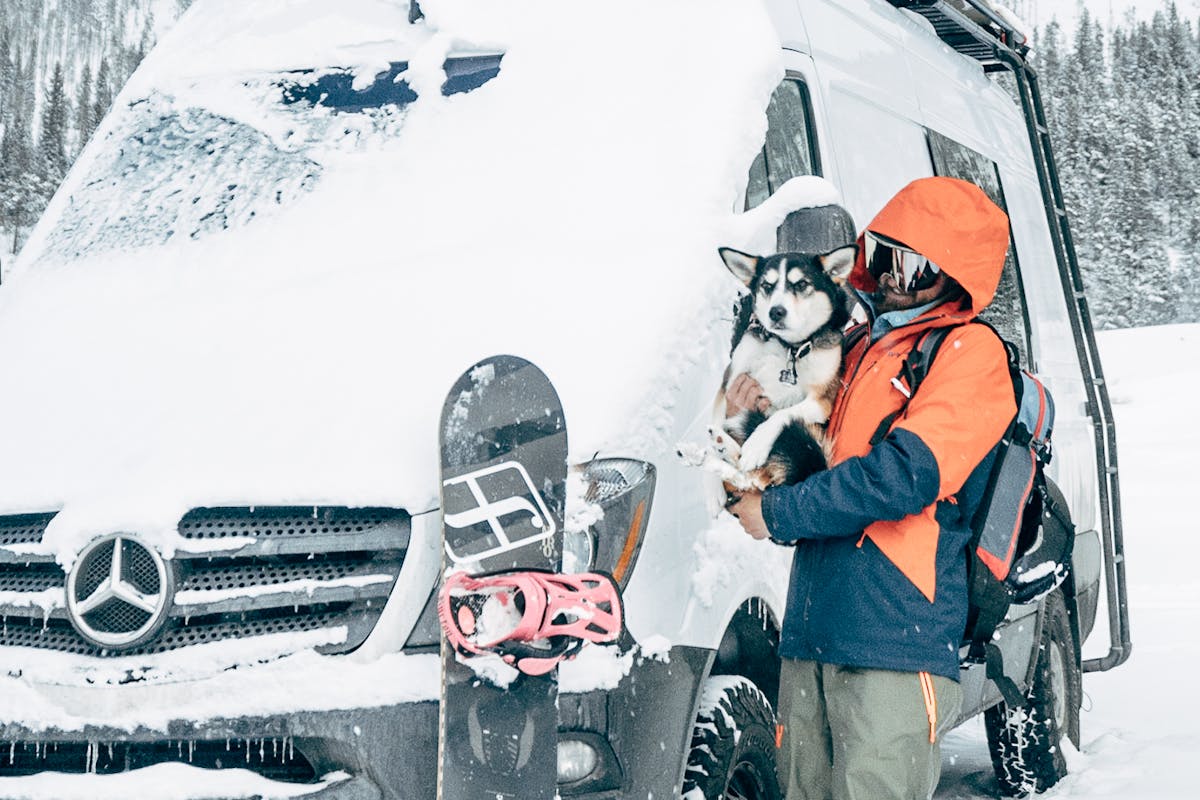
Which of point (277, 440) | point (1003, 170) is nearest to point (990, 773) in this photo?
point (1003, 170)

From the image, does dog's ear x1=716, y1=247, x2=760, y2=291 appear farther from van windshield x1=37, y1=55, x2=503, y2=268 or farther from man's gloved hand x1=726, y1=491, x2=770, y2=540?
van windshield x1=37, y1=55, x2=503, y2=268

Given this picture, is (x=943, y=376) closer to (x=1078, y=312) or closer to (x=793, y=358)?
(x=793, y=358)

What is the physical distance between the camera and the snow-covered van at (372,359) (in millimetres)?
2699

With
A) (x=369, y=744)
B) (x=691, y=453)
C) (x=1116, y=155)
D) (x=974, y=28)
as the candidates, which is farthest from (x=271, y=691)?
(x=1116, y=155)

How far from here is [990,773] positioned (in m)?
5.92

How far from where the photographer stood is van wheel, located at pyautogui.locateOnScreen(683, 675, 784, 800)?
3047 millimetres

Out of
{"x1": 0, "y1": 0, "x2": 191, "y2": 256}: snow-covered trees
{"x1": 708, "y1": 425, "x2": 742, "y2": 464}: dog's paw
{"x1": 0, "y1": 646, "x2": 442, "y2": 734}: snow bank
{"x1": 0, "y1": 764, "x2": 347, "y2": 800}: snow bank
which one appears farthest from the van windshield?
{"x1": 0, "y1": 0, "x2": 191, "y2": 256}: snow-covered trees

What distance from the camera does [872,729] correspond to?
2.79m

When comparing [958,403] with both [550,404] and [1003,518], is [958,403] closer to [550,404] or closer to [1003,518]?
[1003,518]

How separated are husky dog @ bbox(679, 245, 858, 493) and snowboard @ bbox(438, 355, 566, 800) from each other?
520mm

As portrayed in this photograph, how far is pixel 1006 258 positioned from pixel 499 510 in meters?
3.42

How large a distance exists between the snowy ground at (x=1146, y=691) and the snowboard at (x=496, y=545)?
3.19m

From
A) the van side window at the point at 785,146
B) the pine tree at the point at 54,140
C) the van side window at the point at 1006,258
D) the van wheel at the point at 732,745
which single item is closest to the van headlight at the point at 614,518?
the van wheel at the point at 732,745

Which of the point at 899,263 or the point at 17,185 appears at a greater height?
the point at 17,185
